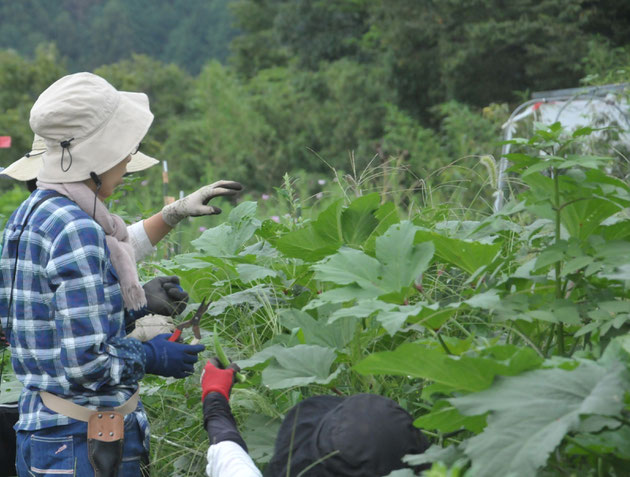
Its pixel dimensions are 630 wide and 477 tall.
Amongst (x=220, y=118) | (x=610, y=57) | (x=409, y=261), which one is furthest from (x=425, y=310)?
(x=220, y=118)

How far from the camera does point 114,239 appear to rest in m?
2.35

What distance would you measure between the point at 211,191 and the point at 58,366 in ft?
2.99

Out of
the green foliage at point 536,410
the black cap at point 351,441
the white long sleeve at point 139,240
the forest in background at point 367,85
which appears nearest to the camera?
the green foliage at point 536,410

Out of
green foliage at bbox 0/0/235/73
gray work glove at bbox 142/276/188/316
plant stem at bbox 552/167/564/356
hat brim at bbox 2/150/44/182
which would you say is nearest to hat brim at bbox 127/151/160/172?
hat brim at bbox 2/150/44/182

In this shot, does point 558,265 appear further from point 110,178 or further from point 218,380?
point 110,178

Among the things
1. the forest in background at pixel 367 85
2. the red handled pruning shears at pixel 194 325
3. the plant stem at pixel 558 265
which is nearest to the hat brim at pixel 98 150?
the red handled pruning shears at pixel 194 325

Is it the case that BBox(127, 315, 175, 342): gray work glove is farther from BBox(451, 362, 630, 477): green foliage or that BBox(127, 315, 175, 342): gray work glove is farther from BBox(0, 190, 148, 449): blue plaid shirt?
BBox(451, 362, 630, 477): green foliage

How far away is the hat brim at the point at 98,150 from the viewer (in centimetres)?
229

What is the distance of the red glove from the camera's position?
7.52ft

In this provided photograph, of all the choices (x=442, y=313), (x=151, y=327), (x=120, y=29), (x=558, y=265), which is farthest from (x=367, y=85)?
(x=120, y=29)

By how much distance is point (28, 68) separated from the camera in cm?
2353

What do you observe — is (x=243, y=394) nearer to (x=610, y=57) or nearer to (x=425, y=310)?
(x=425, y=310)

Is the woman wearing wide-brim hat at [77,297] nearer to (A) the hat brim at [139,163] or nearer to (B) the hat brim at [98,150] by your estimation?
(B) the hat brim at [98,150]

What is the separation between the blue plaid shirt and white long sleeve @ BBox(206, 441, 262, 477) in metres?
0.35
